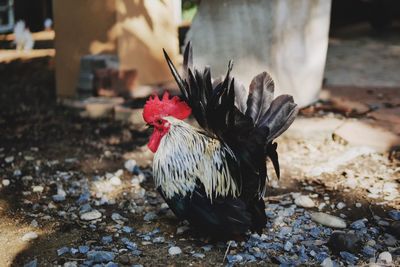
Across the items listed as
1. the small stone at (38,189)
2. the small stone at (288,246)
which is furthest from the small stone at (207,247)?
the small stone at (38,189)

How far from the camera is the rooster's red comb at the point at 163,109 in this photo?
304 centimetres

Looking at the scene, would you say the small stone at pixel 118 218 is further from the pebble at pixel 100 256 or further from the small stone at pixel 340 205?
the small stone at pixel 340 205

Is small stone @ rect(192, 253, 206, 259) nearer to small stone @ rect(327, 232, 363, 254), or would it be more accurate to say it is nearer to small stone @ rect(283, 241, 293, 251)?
small stone @ rect(283, 241, 293, 251)

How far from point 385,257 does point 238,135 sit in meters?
1.03

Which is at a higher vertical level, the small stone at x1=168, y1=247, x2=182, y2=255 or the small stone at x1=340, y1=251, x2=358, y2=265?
the small stone at x1=340, y1=251, x2=358, y2=265

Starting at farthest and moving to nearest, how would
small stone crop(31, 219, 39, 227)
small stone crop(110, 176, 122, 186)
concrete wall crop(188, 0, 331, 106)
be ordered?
concrete wall crop(188, 0, 331, 106)
small stone crop(110, 176, 122, 186)
small stone crop(31, 219, 39, 227)

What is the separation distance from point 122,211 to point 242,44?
2001mm

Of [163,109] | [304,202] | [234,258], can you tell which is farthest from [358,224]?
[163,109]

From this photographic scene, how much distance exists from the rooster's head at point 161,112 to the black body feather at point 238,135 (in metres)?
0.10

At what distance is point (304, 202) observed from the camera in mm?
3555

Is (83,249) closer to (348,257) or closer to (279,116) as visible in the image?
(279,116)

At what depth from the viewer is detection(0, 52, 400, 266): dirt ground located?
3084 millimetres

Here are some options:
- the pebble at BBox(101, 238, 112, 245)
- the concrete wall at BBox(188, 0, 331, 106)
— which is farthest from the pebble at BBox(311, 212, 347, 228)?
the concrete wall at BBox(188, 0, 331, 106)

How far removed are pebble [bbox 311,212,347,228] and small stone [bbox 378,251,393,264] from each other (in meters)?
0.37
